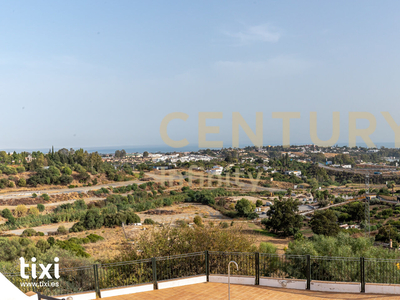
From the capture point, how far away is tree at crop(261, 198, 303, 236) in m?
24.8

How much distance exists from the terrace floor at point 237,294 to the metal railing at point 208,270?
0.95 ft

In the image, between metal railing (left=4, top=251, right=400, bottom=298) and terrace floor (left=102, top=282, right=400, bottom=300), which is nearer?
terrace floor (left=102, top=282, right=400, bottom=300)

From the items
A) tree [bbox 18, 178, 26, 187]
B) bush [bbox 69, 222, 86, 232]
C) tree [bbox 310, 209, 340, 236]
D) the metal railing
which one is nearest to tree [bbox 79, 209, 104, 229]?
bush [bbox 69, 222, 86, 232]

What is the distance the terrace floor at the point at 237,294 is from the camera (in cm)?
563

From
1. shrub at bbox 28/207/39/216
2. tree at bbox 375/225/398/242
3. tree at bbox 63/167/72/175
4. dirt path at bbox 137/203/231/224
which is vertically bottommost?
dirt path at bbox 137/203/231/224

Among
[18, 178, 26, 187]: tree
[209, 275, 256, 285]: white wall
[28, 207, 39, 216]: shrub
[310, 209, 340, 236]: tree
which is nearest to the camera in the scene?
[209, 275, 256, 285]: white wall

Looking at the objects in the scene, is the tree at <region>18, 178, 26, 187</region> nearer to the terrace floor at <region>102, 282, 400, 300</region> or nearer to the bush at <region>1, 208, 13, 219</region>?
the bush at <region>1, 208, 13, 219</region>

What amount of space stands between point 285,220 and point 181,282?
66.9 feet

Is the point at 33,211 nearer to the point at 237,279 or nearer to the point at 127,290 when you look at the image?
the point at 127,290

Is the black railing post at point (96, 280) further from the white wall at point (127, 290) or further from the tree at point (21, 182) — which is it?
the tree at point (21, 182)

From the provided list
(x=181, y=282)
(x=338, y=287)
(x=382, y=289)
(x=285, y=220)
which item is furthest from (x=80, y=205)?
(x=382, y=289)

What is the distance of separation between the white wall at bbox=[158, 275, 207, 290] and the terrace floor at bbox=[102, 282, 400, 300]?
11 centimetres

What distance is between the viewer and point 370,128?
26109 mm

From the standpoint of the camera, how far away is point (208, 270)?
263 inches
